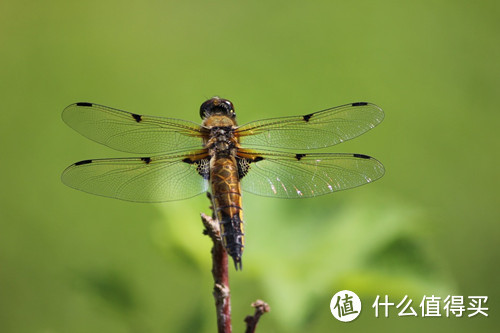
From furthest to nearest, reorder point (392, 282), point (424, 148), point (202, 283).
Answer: point (424, 148), point (202, 283), point (392, 282)

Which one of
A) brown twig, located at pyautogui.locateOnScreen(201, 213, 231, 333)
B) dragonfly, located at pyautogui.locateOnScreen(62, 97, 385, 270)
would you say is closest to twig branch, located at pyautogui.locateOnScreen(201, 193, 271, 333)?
brown twig, located at pyautogui.locateOnScreen(201, 213, 231, 333)

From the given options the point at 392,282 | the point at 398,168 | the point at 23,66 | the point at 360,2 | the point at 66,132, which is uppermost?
the point at 360,2

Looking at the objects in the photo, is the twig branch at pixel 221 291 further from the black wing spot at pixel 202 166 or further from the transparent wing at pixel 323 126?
the transparent wing at pixel 323 126

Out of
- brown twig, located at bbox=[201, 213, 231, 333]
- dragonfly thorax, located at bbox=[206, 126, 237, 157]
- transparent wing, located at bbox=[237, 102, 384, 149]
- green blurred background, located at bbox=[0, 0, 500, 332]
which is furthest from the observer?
green blurred background, located at bbox=[0, 0, 500, 332]

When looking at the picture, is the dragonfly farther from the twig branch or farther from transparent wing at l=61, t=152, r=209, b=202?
the twig branch

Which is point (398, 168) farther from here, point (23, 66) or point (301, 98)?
point (23, 66)

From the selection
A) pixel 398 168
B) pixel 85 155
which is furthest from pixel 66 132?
pixel 398 168

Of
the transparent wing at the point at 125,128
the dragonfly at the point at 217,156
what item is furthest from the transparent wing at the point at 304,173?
the transparent wing at the point at 125,128
